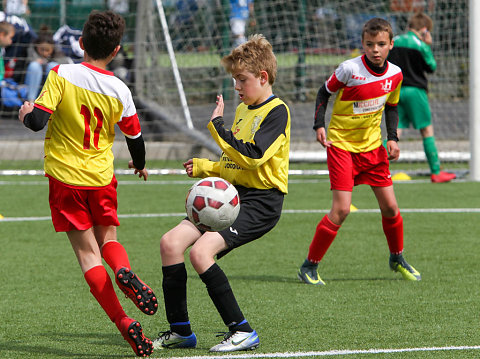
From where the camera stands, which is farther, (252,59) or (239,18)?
(239,18)

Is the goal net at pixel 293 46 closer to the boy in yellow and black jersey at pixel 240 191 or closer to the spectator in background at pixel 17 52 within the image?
the spectator in background at pixel 17 52

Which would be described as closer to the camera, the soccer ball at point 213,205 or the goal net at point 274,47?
the soccer ball at point 213,205

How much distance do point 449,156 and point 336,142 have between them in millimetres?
6937

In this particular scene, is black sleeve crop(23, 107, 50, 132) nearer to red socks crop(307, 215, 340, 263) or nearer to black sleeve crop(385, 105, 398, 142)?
red socks crop(307, 215, 340, 263)

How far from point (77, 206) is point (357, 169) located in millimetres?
2391

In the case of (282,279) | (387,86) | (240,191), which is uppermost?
(387,86)

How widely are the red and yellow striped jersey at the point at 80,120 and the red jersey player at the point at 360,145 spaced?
2.05 meters

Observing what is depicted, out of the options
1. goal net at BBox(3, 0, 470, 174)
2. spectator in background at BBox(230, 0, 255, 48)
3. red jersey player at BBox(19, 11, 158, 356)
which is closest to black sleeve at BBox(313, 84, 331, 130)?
red jersey player at BBox(19, 11, 158, 356)

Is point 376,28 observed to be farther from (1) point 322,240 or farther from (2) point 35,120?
(2) point 35,120

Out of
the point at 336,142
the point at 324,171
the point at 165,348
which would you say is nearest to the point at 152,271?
the point at 336,142

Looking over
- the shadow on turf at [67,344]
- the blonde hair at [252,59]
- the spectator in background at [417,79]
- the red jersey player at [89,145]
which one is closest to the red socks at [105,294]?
the red jersey player at [89,145]

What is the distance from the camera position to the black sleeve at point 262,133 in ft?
13.5

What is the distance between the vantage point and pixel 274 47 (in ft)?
41.2

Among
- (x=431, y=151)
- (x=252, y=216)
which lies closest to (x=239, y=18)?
(x=431, y=151)
